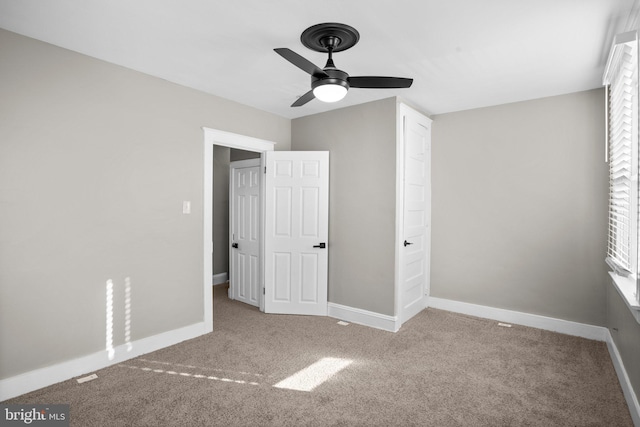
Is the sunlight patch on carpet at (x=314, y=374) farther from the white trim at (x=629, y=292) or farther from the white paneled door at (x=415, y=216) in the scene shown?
the white trim at (x=629, y=292)

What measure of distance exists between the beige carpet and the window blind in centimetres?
A: 98

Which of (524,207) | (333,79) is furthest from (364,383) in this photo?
(524,207)

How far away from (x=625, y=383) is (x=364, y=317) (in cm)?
220

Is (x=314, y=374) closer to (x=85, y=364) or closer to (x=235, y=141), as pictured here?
(x=85, y=364)

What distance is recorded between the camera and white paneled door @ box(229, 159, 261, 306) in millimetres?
4582

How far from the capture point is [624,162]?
270 centimetres

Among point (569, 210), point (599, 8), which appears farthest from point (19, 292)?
point (569, 210)

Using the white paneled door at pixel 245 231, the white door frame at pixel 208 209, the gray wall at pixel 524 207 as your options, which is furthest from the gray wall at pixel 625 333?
the white paneled door at pixel 245 231

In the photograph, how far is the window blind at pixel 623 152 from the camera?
2357 mm

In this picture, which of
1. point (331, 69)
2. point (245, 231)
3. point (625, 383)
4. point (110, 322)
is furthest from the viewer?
point (245, 231)

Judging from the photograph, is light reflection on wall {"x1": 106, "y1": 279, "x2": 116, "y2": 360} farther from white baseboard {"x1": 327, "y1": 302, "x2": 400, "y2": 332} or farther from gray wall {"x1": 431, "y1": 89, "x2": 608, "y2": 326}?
gray wall {"x1": 431, "y1": 89, "x2": 608, "y2": 326}

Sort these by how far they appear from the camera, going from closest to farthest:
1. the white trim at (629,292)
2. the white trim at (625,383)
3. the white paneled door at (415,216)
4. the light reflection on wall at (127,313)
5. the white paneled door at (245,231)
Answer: the white trim at (629,292)
the white trim at (625,383)
the light reflection on wall at (127,313)
the white paneled door at (415,216)
the white paneled door at (245,231)

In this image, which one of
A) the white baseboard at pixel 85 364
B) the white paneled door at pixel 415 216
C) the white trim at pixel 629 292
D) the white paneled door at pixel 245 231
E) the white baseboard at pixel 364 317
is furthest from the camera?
the white paneled door at pixel 245 231

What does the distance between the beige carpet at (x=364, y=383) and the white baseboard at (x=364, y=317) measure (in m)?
0.13
